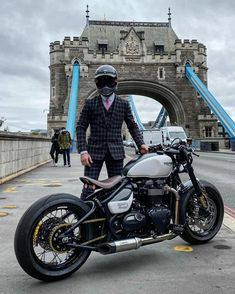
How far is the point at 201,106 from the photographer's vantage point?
45.1m

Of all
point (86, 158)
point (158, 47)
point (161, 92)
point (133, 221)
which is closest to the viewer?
point (133, 221)

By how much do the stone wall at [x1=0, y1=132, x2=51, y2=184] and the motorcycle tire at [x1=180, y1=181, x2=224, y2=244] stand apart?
6.20m

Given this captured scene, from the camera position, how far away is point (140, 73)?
45.1 meters

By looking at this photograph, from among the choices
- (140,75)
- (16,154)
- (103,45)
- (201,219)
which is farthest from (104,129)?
(103,45)

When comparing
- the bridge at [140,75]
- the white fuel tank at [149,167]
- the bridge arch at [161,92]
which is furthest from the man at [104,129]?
the bridge arch at [161,92]

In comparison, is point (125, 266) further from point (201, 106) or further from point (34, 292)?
point (201, 106)

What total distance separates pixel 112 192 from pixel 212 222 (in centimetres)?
138

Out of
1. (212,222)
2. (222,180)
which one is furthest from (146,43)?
(212,222)

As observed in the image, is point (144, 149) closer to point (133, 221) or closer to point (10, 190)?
point (133, 221)

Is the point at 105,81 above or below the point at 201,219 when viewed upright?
above

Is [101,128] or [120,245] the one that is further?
[101,128]

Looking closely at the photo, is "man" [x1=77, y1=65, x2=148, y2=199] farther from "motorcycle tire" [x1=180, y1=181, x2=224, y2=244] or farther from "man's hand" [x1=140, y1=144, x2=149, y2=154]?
"motorcycle tire" [x1=180, y1=181, x2=224, y2=244]

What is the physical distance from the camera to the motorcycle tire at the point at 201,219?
387 centimetres

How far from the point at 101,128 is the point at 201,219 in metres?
1.44
